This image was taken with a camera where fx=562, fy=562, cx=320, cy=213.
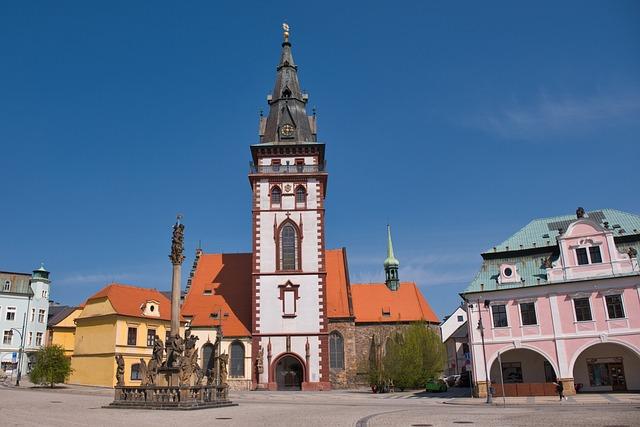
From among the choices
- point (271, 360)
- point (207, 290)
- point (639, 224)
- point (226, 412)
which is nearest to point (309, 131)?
point (207, 290)

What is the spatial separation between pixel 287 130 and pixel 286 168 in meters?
3.82

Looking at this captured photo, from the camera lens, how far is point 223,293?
2005 inches

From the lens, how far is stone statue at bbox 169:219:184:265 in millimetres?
27875

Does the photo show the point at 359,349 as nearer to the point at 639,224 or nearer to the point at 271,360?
the point at 271,360

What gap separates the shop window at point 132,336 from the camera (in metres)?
47.2

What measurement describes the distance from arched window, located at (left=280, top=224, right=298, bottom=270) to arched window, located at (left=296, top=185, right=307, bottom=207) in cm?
226

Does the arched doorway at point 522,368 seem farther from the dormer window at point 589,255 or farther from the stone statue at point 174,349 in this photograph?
the stone statue at point 174,349

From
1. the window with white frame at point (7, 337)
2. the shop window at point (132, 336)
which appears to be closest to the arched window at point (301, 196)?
the shop window at point (132, 336)

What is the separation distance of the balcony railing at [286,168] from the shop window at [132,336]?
1684 cm

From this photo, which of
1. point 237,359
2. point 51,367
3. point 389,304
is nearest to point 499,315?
point 237,359

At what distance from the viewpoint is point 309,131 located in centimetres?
5150

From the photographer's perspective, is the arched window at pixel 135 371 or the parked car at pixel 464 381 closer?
the arched window at pixel 135 371

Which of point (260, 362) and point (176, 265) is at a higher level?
point (176, 265)

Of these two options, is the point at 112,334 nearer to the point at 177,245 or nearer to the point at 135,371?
the point at 135,371
